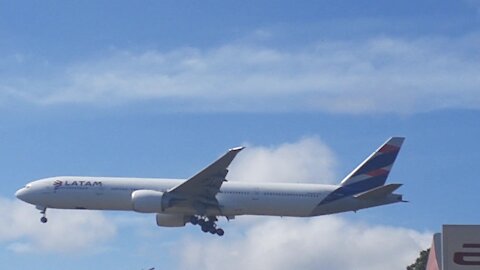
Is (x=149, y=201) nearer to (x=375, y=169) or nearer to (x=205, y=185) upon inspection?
(x=205, y=185)

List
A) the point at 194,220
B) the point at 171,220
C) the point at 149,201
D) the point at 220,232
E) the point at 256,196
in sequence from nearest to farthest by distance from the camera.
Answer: the point at 149,201 < the point at 256,196 < the point at 220,232 < the point at 194,220 < the point at 171,220

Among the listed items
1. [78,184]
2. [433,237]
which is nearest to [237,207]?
[78,184]

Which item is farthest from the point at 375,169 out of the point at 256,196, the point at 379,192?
the point at 256,196

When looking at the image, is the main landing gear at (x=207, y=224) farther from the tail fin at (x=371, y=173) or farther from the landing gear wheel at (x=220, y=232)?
the tail fin at (x=371, y=173)

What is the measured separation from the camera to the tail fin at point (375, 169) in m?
61.6

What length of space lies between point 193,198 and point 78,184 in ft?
22.5

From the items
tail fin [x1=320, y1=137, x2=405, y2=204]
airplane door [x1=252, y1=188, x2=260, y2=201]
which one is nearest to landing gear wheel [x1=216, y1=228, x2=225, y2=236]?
airplane door [x1=252, y1=188, x2=260, y2=201]

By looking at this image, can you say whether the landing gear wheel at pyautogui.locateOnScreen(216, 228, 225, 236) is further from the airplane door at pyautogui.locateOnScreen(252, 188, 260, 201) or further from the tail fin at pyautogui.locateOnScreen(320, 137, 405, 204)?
the tail fin at pyautogui.locateOnScreen(320, 137, 405, 204)

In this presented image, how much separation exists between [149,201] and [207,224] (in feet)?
16.0

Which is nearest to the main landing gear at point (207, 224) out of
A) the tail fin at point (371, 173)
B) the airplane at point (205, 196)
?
the airplane at point (205, 196)

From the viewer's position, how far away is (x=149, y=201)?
57.6 m

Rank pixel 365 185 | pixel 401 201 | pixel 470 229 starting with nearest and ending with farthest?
pixel 470 229, pixel 401 201, pixel 365 185

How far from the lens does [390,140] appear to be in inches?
2542

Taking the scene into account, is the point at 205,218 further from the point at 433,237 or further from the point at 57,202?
the point at 433,237
